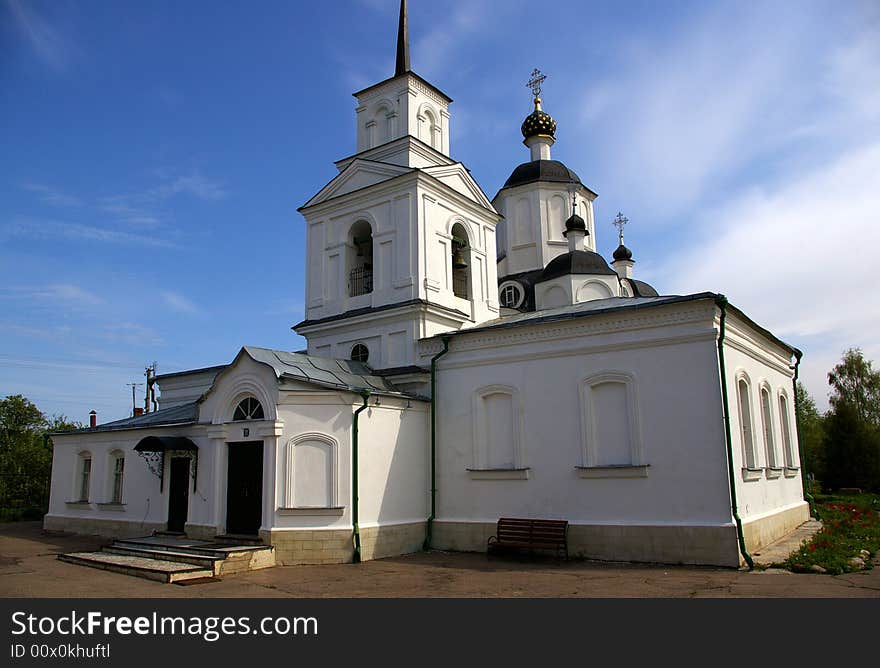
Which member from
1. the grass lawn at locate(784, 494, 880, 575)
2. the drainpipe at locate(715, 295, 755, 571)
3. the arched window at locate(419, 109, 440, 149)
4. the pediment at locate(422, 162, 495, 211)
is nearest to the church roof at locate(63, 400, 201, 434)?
the pediment at locate(422, 162, 495, 211)

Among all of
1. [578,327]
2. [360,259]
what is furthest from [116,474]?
[578,327]

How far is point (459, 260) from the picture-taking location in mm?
19484

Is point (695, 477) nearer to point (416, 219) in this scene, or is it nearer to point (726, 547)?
point (726, 547)

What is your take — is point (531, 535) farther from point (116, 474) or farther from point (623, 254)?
point (623, 254)

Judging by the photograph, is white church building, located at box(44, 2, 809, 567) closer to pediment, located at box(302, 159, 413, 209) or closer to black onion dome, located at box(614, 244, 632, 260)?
pediment, located at box(302, 159, 413, 209)

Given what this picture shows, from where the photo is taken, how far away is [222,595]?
33.4ft

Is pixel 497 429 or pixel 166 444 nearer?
pixel 497 429

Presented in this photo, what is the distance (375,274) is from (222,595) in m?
9.73

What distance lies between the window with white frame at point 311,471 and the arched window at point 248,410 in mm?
1125

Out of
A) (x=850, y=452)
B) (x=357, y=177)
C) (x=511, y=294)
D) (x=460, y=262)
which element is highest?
(x=357, y=177)

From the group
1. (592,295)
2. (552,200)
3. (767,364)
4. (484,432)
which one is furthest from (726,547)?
(552,200)

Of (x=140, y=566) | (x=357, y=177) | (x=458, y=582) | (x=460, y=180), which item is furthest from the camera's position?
(x=460, y=180)

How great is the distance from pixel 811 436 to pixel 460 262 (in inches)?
1258

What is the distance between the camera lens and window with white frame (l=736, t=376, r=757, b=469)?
1425 centimetres
